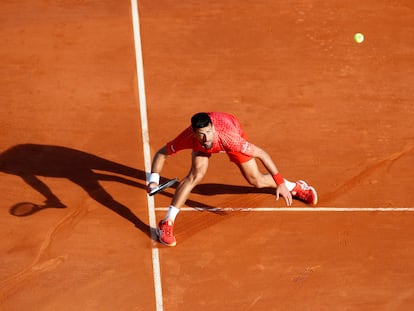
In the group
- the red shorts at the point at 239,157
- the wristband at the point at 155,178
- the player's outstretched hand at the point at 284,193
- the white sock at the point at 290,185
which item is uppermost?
the red shorts at the point at 239,157

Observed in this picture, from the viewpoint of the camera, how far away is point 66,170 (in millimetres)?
9977

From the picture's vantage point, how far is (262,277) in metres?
8.81

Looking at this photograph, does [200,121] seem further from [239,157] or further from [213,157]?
[213,157]

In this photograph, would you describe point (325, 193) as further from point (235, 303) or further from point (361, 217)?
point (235, 303)

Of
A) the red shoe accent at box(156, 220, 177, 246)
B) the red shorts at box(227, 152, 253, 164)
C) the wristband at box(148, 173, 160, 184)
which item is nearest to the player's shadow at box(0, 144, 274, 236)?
the red shoe accent at box(156, 220, 177, 246)

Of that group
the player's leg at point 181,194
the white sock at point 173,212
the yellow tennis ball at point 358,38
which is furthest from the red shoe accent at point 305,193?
the yellow tennis ball at point 358,38

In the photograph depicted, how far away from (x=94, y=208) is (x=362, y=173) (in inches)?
146

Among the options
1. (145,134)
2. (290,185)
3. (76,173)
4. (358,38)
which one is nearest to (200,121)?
(290,185)

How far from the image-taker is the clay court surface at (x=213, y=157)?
8.77 m

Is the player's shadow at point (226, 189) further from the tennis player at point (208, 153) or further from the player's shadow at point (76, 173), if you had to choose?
the tennis player at point (208, 153)

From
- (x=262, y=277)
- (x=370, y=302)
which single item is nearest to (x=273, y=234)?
(x=262, y=277)

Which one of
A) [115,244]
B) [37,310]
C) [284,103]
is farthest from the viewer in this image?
[284,103]

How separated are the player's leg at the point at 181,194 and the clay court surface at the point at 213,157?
21 centimetres

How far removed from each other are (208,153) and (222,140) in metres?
0.37
